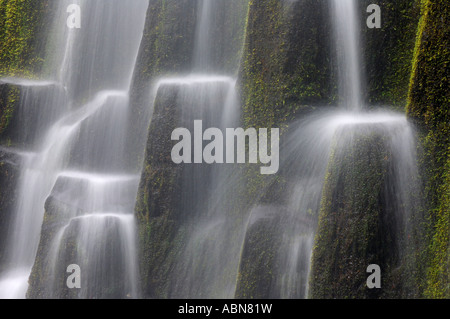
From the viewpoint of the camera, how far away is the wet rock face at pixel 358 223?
5.28 m

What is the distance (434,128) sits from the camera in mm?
5512

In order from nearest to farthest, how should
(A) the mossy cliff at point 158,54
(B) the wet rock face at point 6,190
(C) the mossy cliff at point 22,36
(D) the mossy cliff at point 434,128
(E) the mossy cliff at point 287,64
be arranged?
(D) the mossy cliff at point 434,128 < (E) the mossy cliff at point 287,64 < (A) the mossy cliff at point 158,54 < (B) the wet rock face at point 6,190 < (C) the mossy cliff at point 22,36

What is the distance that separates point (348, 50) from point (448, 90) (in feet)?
5.80

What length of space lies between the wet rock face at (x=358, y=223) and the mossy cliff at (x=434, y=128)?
322mm

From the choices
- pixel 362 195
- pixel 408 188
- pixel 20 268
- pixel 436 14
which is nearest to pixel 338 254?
pixel 362 195

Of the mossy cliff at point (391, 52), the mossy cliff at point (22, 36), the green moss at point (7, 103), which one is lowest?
the mossy cliff at point (391, 52)

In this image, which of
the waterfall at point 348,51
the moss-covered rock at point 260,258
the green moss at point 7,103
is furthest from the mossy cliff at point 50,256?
the waterfall at point 348,51

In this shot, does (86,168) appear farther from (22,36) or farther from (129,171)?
(22,36)

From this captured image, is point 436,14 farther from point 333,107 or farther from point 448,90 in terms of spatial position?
point 333,107

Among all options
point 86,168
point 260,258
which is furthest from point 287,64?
point 86,168

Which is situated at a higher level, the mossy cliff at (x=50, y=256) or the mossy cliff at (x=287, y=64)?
the mossy cliff at (x=287, y=64)

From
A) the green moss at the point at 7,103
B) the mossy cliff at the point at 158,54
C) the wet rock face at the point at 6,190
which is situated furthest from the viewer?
the green moss at the point at 7,103

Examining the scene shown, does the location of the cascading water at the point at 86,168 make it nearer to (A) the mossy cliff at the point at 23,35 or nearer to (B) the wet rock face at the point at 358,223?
(A) the mossy cliff at the point at 23,35

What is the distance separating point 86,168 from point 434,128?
217 inches
